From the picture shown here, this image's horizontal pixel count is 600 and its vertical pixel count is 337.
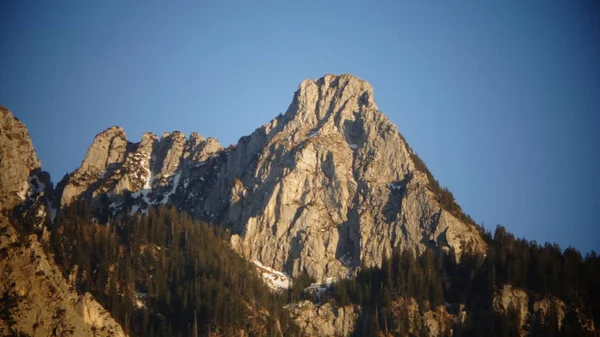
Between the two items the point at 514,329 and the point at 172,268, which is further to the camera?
the point at 172,268

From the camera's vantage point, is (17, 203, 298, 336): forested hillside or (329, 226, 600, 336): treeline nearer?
(17, 203, 298, 336): forested hillside

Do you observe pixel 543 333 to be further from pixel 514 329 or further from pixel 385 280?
pixel 385 280

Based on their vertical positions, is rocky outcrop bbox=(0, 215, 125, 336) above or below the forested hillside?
below

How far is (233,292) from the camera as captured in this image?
183 meters

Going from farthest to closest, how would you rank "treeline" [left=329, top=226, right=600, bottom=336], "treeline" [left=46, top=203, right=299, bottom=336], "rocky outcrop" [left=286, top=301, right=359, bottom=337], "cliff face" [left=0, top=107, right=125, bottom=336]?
"rocky outcrop" [left=286, top=301, right=359, bottom=337] → "treeline" [left=329, top=226, right=600, bottom=336] → "treeline" [left=46, top=203, right=299, bottom=336] → "cliff face" [left=0, top=107, right=125, bottom=336]

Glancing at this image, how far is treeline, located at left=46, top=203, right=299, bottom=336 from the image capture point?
17100 centimetres

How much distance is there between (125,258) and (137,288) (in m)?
9.47

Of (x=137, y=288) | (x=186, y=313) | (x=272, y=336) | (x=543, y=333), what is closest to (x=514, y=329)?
(x=543, y=333)

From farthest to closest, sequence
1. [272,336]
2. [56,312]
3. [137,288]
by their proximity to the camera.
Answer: [137,288] < [272,336] < [56,312]

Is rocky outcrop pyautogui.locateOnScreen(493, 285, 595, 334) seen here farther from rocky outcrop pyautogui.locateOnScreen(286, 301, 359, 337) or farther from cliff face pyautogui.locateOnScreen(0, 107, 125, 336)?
cliff face pyautogui.locateOnScreen(0, 107, 125, 336)

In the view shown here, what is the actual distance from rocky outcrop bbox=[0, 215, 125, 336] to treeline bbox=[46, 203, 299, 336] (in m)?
16.1

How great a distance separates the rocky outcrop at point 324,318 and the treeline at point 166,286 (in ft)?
13.0

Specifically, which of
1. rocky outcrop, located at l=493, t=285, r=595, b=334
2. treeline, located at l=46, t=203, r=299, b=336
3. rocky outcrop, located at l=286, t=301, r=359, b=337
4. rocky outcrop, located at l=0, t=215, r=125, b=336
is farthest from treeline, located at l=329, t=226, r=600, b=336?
rocky outcrop, located at l=0, t=215, r=125, b=336

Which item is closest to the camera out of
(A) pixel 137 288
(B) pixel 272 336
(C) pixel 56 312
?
(C) pixel 56 312
